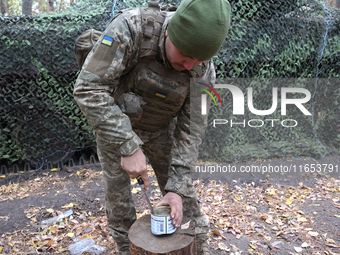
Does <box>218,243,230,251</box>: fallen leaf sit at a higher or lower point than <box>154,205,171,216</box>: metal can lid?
lower

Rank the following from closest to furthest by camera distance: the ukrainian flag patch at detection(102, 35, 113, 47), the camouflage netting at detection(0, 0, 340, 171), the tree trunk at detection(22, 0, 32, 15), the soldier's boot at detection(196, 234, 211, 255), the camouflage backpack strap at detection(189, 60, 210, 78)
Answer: the ukrainian flag patch at detection(102, 35, 113, 47) < the camouflage backpack strap at detection(189, 60, 210, 78) < the soldier's boot at detection(196, 234, 211, 255) < the camouflage netting at detection(0, 0, 340, 171) < the tree trunk at detection(22, 0, 32, 15)

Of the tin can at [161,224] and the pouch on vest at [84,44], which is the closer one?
the tin can at [161,224]

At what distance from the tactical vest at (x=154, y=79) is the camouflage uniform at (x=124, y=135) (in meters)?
0.05

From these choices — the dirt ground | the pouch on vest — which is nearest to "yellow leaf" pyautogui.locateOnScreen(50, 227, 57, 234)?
the dirt ground

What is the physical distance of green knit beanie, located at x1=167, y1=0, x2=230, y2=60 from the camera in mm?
1649

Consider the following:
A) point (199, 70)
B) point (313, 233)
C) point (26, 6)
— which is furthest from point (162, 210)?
point (26, 6)

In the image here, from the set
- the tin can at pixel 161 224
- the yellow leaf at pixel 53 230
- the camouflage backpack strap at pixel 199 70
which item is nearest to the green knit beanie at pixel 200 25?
the camouflage backpack strap at pixel 199 70

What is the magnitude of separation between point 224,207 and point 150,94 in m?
2.39

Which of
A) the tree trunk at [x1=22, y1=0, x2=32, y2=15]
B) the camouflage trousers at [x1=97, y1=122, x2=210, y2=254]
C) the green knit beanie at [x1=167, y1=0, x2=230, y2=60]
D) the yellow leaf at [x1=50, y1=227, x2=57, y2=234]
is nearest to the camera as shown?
the green knit beanie at [x1=167, y1=0, x2=230, y2=60]

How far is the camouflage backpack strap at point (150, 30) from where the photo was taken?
1.90m

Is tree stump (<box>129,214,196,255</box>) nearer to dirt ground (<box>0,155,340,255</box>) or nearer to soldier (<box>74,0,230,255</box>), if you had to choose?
soldier (<box>74,0,230,255</box>)

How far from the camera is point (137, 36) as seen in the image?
1.87 meters

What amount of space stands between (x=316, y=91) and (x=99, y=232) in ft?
17.6

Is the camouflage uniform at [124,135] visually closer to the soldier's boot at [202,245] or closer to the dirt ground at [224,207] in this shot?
the soldier's boot at [202,245]
